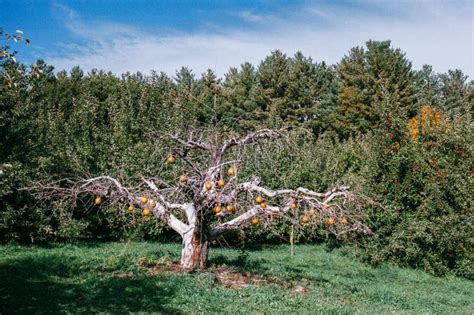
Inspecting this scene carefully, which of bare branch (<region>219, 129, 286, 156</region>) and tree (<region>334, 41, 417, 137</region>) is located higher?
tree (<region>334, 41, 417, 137</region>)

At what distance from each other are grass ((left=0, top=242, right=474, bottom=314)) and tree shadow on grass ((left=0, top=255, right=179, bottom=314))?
0.04 ft

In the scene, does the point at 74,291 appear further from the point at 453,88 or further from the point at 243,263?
the point at 453,88

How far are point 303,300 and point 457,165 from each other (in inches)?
349

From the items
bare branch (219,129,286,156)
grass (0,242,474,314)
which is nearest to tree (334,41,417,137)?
grass (0,242,474,314)

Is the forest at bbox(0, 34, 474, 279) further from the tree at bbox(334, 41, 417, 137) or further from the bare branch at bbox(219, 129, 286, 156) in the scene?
the tree at bbox(334, 41, 417, 137)

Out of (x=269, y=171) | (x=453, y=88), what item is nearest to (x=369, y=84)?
(x=453, y=88)

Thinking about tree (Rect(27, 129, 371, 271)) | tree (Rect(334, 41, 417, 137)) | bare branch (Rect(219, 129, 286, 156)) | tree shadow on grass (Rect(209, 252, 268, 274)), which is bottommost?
tree shadow on grass (Rect(209, 252, 268, 274))

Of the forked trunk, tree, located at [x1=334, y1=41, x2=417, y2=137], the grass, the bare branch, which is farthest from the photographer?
tree, located at [x1=334, y1=41, x2=417, y2=137]

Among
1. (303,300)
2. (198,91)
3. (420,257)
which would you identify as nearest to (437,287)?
(420,257)

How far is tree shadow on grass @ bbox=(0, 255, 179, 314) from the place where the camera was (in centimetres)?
651

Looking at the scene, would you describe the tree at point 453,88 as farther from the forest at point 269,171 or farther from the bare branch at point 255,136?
the bare branch at point 255,136

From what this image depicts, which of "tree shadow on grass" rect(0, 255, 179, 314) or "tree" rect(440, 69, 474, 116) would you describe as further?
"tree" rect(440, 69, 474, 116)

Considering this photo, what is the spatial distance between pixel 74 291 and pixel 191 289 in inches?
72.7

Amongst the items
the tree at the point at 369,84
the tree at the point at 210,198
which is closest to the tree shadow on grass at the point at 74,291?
the tree at the point at 210,198
